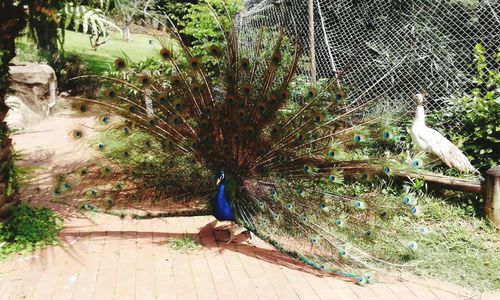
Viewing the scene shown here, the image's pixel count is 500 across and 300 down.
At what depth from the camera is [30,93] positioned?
36.2ft

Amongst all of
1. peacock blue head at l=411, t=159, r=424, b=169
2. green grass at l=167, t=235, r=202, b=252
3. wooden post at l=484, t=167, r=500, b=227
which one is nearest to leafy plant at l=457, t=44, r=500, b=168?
wooden post at l=484, t=167, r=500, b=227

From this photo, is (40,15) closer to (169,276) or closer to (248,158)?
(248,158)

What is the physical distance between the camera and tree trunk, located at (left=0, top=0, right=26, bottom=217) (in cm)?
455

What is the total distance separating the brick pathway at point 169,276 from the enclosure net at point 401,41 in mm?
3267

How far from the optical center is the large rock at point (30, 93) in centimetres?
1080

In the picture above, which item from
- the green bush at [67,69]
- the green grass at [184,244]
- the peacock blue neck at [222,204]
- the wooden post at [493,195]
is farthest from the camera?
the green bush at [67,69]

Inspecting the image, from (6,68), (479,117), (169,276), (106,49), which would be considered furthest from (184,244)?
(106,49)

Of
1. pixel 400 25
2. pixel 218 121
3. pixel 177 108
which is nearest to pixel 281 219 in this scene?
pixel 218 121

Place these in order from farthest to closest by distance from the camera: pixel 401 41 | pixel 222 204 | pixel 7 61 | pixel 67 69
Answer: pixel 67 69 < pixel 401 41 < pixel 7 61 < pixel 222 204

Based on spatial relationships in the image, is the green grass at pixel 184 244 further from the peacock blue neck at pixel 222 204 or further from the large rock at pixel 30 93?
the large rock at pixel 30 93

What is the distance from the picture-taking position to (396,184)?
6438mm

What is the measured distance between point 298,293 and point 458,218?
108 inches

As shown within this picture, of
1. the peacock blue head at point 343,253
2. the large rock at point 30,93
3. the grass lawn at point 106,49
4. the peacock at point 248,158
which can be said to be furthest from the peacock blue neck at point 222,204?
the grass lawn at point 106,49

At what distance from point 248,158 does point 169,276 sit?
137 cm
